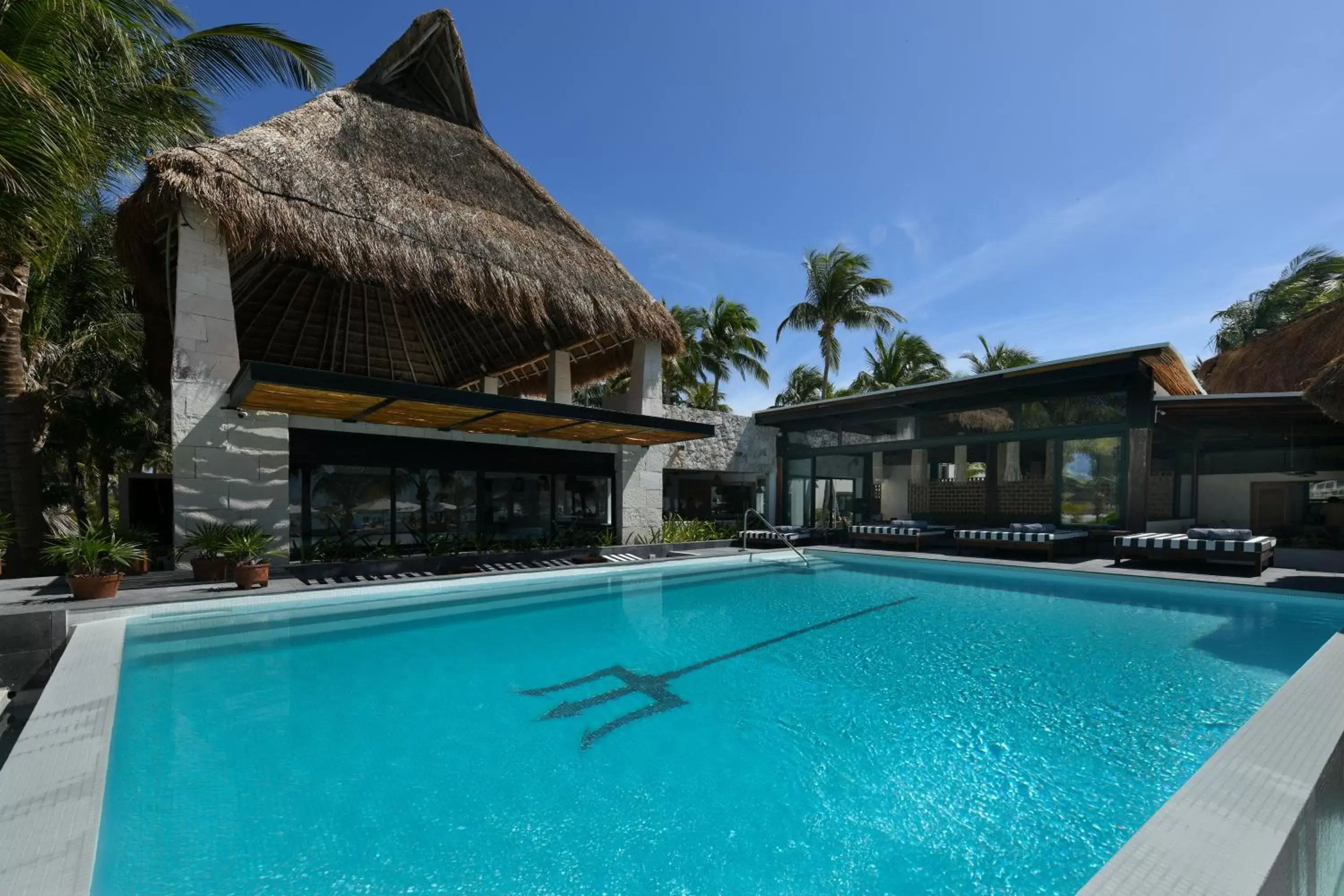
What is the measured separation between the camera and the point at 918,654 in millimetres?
5773

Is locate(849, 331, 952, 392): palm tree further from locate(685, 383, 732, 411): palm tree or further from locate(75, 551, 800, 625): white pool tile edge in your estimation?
locate(75, 551, 800, 625): white pool tile edge

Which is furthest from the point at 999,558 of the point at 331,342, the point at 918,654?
the point at 331,342

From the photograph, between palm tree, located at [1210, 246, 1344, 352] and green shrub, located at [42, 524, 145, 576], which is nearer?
green shrub, located at [42, 524, 145, 576]

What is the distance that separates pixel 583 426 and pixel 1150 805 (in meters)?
9.46

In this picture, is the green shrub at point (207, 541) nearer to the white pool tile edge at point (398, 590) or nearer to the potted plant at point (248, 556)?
the potted plant at point (248, 556)

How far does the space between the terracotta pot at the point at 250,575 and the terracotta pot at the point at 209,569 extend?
16 centimetres

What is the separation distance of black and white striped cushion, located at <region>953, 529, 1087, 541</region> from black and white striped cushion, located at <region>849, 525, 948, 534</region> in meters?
0.89

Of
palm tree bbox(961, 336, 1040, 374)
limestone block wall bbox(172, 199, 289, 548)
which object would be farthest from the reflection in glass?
palm tree bbox(961, 336, 1040, 374)

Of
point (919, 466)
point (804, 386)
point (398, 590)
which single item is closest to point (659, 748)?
point (398, 590)

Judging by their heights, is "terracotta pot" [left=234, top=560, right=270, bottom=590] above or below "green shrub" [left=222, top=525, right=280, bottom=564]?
below

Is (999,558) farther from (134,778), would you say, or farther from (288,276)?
(288,276)

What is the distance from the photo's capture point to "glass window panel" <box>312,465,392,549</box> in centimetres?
997

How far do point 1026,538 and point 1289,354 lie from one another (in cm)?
1532

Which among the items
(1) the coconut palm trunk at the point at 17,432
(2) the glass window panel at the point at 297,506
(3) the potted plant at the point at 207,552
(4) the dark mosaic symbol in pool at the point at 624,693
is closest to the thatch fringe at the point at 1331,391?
(4) the dark mosaic symbol in pool at the point at 624,693
